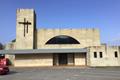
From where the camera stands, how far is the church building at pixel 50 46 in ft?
127

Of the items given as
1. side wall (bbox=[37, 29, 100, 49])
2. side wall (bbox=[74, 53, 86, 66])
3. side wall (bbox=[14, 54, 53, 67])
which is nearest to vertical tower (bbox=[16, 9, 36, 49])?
side wall (bbox=[37, 29, 100, 49])

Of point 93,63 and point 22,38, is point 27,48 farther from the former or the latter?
point 93,63

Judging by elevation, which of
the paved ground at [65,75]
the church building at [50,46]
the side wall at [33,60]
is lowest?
the paved ground at [65,75]

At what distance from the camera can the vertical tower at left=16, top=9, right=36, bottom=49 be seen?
41359mm

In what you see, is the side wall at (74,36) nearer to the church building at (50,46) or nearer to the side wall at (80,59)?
the church building at (50,46)

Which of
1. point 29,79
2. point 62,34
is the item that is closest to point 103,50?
point 62,34

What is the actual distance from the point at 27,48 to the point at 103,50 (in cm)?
1460

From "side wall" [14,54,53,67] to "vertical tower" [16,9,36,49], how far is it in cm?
225

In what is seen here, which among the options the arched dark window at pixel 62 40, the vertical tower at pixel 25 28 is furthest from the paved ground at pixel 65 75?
the arched dark window at pixel 62 40

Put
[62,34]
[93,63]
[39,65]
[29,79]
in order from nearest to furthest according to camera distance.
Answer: [29,79], [93,63], [39,65], [62,34]

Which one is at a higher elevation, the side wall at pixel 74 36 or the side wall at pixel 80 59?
the side wall at pixel 74 36

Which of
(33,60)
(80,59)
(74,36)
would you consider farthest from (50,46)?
(80,59)

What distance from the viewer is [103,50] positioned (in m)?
37.7

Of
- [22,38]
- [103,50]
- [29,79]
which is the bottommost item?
[29,79]
